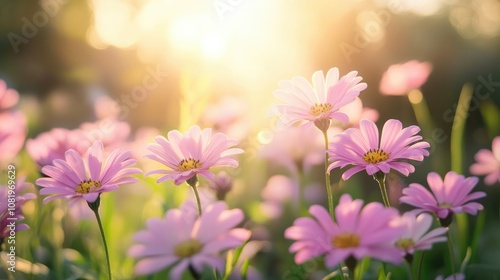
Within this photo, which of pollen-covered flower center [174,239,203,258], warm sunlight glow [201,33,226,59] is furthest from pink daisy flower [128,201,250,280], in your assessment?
warm sunlight glow [201,33,226,59]

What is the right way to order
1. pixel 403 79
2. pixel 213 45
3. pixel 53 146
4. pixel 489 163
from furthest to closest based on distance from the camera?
pixel 213 45
pixel 403 79
pixel 53 146
pixel 489 163

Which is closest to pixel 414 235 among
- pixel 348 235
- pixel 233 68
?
pixel 348 235

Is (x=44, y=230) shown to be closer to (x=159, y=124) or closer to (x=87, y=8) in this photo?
(x=159, y=124)

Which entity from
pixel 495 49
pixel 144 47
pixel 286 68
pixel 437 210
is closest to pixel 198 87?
pixel 437 210

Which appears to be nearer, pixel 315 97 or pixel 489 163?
pixel 315 97

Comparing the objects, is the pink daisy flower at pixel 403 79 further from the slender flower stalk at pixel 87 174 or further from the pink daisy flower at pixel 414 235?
the slender flower stalk at pixel 87 174

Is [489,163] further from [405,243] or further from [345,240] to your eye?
[345,240]
